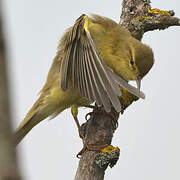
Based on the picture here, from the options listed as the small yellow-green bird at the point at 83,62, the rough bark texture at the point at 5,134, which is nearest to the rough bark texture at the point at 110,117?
the small yellow-green bird at the point at 83,62

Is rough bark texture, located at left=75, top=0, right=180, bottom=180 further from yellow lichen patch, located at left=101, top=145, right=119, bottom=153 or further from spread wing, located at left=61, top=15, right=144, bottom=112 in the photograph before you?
spread wing, located at left=61, top=15, right=144, bottom=112

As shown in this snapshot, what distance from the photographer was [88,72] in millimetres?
3785

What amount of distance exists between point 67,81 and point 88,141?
2.69 feet

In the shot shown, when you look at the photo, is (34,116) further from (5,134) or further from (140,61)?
(5,134)

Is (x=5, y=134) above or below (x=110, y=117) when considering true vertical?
above

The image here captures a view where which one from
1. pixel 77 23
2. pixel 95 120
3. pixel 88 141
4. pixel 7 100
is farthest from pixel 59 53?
pixel 7 100

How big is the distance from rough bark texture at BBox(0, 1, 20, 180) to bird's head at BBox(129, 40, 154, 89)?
3.86m

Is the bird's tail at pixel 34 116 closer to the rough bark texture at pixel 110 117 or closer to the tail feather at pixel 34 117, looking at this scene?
the tail feather at pixel 34 117

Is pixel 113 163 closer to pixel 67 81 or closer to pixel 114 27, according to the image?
pixel 67 81

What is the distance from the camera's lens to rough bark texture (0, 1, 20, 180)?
0.72 metres

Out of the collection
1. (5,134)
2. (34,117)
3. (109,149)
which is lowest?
(109,149)

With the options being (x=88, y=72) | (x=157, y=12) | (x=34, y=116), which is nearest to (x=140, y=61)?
(x=157, y=12)

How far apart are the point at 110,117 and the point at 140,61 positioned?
0.93 metres

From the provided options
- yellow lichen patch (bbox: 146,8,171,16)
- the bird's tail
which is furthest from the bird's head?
the bird's tail
